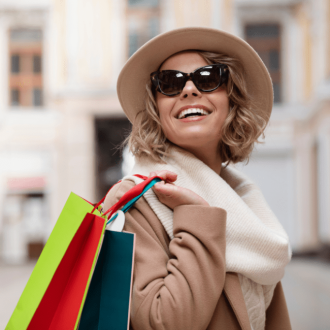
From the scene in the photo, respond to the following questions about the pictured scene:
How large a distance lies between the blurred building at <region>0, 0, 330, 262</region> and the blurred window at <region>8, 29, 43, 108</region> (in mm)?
29

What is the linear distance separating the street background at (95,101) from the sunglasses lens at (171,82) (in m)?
9.08

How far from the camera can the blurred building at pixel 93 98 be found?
10625 mm

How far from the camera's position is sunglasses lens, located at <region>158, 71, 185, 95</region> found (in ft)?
3.74

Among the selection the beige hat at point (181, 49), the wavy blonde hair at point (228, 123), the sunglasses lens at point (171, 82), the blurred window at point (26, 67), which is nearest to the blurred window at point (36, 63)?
the blurred window at point (26, 67)

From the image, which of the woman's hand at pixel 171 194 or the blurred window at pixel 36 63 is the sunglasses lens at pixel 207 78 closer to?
the woman's hand at pixel 171 194

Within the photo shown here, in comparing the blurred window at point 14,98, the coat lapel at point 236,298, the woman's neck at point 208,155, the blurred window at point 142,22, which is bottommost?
the coat lapel at point 236,298

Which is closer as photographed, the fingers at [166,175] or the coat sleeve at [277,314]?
the fingers at [166,175]

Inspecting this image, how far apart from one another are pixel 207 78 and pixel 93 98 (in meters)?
10.5

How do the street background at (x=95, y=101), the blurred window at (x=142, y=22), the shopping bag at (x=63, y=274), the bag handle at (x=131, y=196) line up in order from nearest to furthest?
the shopping bag at (x=63, y=274), the bag handle at (x=131, y=196), the street background at (x=95, y=101), the blurred window at (x=142, y=22)

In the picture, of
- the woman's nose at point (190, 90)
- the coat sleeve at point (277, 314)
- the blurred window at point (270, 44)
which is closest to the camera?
the woman's nose at point (190, 90)

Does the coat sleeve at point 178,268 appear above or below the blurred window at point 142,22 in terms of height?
below

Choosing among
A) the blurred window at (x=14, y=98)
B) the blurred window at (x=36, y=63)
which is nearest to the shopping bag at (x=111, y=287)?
the blurred window at (x=14, y=98)

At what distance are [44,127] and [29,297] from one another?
36.1ft

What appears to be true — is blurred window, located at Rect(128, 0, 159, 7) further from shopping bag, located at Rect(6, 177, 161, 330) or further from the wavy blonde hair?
shopping bag, located at Rect(6, 177, 161, 330)
